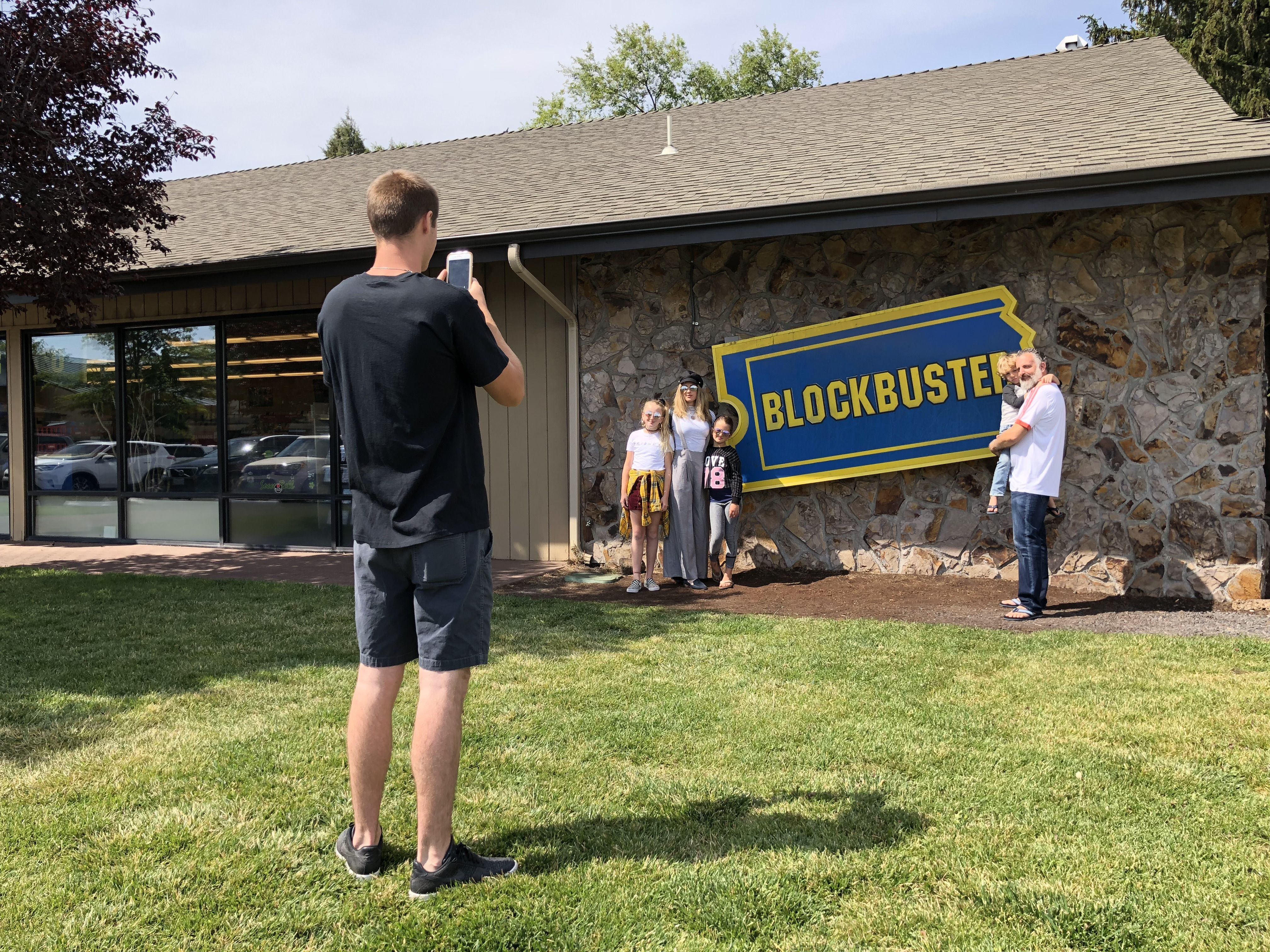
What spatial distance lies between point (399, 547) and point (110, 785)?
172 centimetres

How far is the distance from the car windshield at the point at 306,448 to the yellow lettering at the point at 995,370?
21.5 feet

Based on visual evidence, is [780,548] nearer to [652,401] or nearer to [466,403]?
[652,401]

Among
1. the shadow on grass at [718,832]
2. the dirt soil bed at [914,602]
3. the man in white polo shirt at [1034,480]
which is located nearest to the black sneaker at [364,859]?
the shadow on grass at [718,832]

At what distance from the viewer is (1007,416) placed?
22.6 ft

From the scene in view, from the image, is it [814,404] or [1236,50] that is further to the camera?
[1236,50]

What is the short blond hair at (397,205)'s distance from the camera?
8.43 feet

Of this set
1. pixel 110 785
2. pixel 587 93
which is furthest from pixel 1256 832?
pixel 587 93

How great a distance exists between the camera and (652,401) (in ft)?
25.8

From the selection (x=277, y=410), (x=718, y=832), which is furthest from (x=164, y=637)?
(x=277, y=410)

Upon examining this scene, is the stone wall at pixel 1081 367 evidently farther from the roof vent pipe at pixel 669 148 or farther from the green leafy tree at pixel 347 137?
the green leafy tree at pixel 347 137

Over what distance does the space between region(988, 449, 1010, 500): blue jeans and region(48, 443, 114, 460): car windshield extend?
955 cm

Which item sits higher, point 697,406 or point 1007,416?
point 697,406

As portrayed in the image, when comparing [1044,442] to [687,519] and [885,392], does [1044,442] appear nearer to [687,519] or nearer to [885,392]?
[885,392]

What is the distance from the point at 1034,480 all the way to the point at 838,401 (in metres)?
2.03
